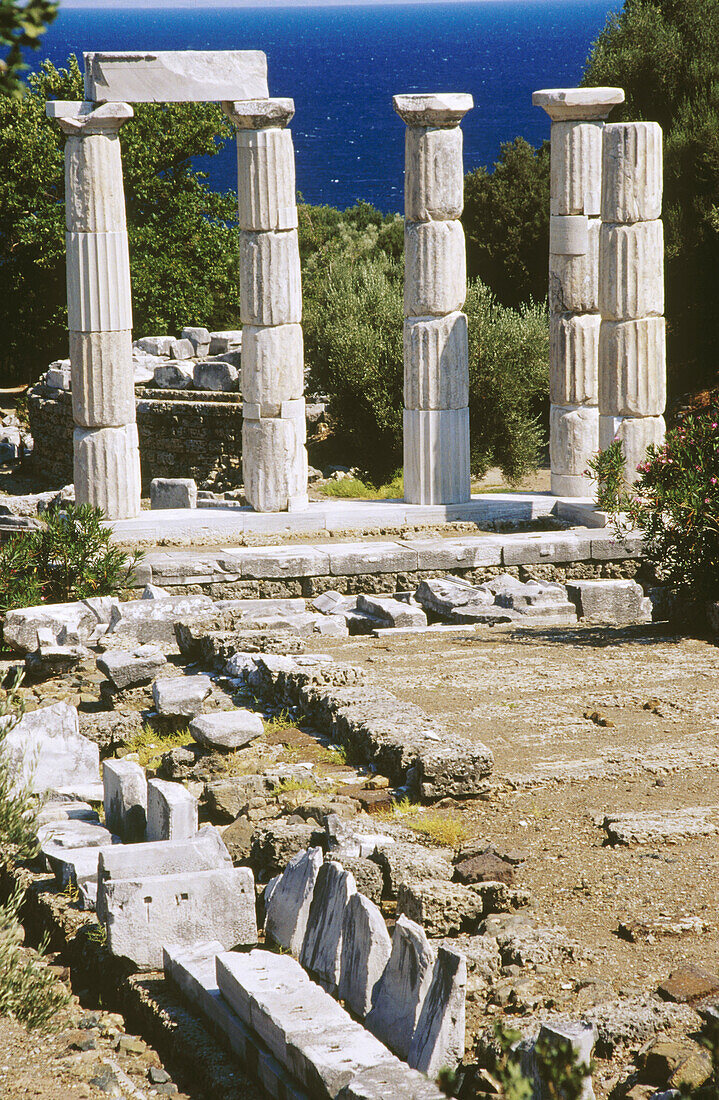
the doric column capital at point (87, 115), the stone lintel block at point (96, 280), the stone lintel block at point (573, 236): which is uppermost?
the doric column capital at point (87, 115)

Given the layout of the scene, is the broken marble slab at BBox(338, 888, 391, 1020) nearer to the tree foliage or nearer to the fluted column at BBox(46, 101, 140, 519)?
the fluted column at BBox(46, 101, 140, 519)

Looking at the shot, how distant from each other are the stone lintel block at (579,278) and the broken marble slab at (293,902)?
10589 millimetres

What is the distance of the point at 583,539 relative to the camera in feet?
46.4

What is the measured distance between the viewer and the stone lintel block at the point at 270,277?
14750mm

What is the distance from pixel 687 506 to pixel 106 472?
6.26 m

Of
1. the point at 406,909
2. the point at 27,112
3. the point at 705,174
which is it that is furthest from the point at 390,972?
the point at 27,112

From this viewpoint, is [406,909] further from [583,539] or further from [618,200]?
[618,200]

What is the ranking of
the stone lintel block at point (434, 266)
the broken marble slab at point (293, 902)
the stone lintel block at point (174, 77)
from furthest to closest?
the stone lintel block at point (434, 266) → the stone lintel block at point (174, 77) → the broken marble slab at point (293, 902)

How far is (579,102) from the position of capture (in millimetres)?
15062

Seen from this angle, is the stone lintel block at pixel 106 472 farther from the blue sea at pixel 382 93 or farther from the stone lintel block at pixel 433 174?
the blue sea at pixel 382 93

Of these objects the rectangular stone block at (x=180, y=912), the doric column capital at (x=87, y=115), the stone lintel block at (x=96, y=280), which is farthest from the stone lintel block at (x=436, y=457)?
the rectangular stone block at (x=180, y=912)

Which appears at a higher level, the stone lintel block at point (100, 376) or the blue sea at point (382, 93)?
the blue sea at point (382, 93)

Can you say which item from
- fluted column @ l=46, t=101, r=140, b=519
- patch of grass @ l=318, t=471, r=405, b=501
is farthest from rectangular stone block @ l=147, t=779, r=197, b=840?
patch of grass @ l=318, t=471, r=405, b=501

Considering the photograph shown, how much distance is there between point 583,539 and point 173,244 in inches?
683
